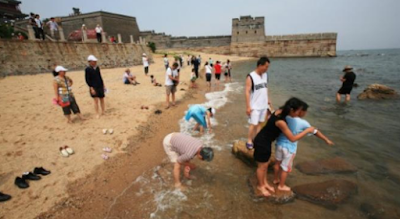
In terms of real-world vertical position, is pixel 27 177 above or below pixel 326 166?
above

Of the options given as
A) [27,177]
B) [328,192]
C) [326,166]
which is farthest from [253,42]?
[27,177]

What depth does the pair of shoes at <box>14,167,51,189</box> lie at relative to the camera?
344 cm

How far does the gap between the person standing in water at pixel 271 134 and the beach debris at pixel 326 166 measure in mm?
1229

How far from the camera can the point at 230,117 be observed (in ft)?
24.6

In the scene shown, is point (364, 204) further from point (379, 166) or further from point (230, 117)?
point (230, 117)

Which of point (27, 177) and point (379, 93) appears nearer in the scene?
point (27, 177)

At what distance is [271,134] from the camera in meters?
3.04

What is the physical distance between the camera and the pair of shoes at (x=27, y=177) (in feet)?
11.3

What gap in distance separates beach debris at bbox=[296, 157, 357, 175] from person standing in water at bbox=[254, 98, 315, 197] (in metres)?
1.23

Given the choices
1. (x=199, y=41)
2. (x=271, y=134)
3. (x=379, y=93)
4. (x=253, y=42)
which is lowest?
(x=379, y=93)

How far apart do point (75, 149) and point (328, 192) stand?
5657 millimetres

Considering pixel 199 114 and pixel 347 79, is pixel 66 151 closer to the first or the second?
pixel 199 114

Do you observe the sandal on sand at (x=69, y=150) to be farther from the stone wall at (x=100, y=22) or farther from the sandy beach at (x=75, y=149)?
the stone wall at (x=100, y=22)

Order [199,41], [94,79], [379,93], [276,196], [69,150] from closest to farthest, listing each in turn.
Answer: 1. [276,196]
2. [69,150]
3. [94,79]
4. [379,93]
5. [199,41]
